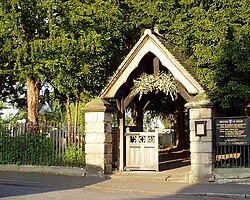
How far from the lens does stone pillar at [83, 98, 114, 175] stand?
48.6ft

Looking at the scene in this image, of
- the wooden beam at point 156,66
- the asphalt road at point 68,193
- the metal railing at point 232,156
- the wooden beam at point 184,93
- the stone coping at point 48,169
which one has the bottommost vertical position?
the asphalt road at point 68,193

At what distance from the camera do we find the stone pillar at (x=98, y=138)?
48.6ft

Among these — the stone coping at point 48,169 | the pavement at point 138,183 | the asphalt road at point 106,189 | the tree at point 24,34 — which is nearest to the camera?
the asphalt road at point 106,189

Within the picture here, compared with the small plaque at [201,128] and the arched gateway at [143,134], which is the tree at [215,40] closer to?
the arched gateway at [143,134]

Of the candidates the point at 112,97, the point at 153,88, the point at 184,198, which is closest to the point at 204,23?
the point at 153,88

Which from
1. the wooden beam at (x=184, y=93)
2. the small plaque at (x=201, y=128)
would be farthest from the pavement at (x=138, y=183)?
the wooden beam at (x=184, y=93)

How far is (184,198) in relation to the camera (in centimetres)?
1113

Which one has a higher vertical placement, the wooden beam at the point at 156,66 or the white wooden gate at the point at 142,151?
the wooden beam at the point at 156,66

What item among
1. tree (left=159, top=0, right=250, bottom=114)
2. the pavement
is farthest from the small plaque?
the pavement

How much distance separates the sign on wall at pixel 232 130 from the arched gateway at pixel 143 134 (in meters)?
0.31

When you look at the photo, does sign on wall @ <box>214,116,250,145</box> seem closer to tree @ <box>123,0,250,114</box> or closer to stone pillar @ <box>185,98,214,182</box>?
stone pillar @ <box>185,98,214,182</box>

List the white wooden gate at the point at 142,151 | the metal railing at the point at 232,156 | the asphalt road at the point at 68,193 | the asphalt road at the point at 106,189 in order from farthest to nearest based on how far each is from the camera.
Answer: the white wooden gate at the point at 142,151 → the metal railing at the point at 232,156 → the asphalt road at the point at 106,189 → the asphalt road at the point at 68,193

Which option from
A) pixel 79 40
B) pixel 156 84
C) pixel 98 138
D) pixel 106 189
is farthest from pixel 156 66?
pixel 106 189

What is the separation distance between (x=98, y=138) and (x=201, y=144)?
3516 mm
